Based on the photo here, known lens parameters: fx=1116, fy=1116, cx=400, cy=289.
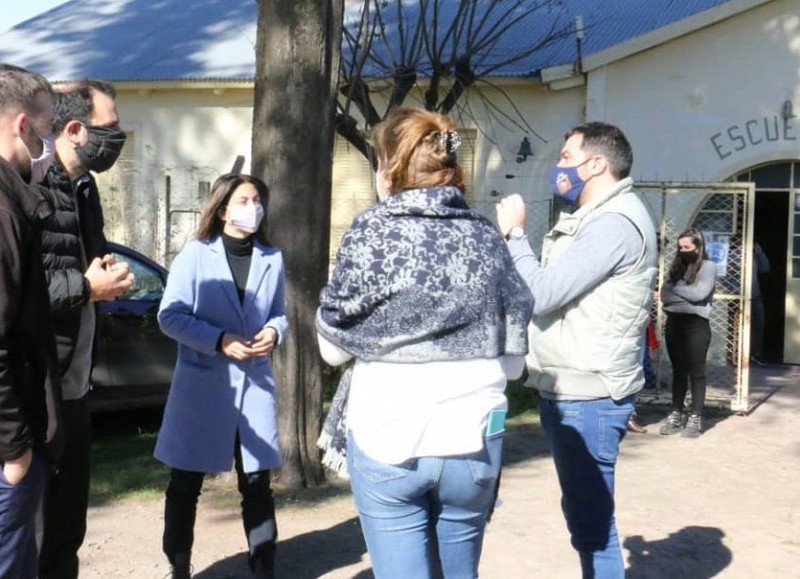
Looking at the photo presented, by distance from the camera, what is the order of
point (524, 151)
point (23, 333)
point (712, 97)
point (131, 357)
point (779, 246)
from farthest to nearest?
point (524, 151)
point (779, 246)
point (712, 97)
point (131, 357)
point (23, 333)

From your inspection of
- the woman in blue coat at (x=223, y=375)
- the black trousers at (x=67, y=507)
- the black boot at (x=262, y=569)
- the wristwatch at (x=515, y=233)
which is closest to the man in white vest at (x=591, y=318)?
the wristwatch at (x=515, y=233)

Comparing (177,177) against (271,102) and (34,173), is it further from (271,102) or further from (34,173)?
(34,173)

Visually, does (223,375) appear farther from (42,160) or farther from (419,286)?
(419,286)

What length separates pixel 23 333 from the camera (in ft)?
10.1

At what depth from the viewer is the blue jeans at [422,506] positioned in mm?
3150

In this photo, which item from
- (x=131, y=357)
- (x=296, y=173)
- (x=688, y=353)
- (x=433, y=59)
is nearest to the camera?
(x=296, y=173)

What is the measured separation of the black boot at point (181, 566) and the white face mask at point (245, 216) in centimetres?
146

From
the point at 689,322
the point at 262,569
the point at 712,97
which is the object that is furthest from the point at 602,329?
the point at 712,97

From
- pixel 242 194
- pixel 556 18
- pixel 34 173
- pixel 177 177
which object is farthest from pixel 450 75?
pixel 34 173

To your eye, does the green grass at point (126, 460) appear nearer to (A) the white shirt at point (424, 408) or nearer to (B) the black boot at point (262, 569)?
(B) the black boot at point (262, 569)

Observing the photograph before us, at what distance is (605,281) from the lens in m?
4.04

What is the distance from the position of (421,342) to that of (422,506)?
49 centimetres

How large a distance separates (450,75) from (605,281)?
1122cm

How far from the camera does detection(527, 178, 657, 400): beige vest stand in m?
4.04
